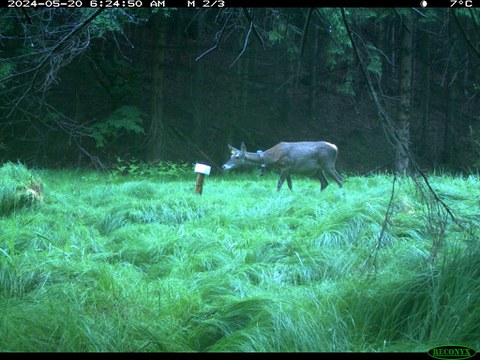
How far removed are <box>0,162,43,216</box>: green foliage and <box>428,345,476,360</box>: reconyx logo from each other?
260 inches

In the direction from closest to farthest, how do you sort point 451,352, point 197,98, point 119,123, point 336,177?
point 451,352
point 336,177
point 119,123
point 197,98

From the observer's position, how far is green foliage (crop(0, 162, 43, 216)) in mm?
8172

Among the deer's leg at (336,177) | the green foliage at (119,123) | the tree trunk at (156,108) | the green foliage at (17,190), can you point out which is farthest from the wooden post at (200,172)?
the tree trunk at (156,108)

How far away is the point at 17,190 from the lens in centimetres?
838

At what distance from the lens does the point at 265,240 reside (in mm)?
6391

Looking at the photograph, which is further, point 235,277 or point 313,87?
point 313,87

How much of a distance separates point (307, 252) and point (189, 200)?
353 cm

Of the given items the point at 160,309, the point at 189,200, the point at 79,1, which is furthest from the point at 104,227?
the point at 79,1

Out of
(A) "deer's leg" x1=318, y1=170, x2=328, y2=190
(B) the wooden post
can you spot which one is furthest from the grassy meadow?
(A) "deer's leg" x1=318, y1=170, x2=328, y2=190

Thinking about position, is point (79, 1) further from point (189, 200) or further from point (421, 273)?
point (189, 200)

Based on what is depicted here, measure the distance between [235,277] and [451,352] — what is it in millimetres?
2389

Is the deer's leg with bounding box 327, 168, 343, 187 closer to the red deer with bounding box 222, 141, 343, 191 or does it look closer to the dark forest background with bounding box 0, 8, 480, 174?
the red deer with bounding box 222, 141, 343, 191

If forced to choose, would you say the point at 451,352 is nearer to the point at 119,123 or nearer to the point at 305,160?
the point at 305,160

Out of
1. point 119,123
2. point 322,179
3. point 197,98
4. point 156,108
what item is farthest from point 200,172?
point 197,98
